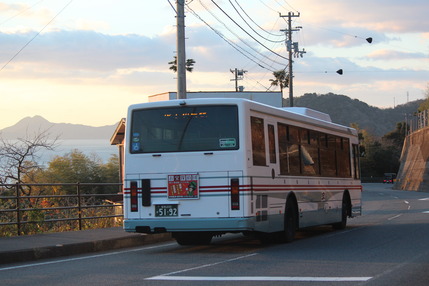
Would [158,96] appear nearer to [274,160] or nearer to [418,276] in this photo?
[274,160]

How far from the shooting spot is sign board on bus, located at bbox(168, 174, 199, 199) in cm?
1334

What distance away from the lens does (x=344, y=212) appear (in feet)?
68.0

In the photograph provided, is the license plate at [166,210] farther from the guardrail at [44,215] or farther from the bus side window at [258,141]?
the guardrail at [44,215]

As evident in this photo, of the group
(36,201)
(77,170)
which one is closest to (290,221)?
(36,201)

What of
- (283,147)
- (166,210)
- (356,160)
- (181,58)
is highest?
(181,58)

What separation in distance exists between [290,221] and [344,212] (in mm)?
5577

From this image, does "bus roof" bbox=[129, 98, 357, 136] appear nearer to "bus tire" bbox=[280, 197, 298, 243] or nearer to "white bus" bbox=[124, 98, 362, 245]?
"white bus" bbox=[124, 98, 362, 245]

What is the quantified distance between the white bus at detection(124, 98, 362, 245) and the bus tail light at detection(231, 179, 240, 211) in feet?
0.06

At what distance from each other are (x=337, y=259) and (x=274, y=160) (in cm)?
325

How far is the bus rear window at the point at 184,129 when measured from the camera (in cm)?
1333

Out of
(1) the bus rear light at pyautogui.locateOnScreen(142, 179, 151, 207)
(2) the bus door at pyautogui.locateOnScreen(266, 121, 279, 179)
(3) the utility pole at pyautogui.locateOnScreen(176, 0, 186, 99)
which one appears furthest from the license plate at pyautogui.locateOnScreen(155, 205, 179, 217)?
(3) the utility pole at pyautogui.locateOnScreen(176, 0, 186, 99)

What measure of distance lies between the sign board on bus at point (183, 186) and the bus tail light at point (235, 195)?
0.74m

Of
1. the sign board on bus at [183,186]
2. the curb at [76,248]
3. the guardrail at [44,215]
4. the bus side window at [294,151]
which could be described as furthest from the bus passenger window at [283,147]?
the guardrail at [44,215]

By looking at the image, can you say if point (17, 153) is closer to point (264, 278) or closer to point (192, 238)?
point (192, 238)
